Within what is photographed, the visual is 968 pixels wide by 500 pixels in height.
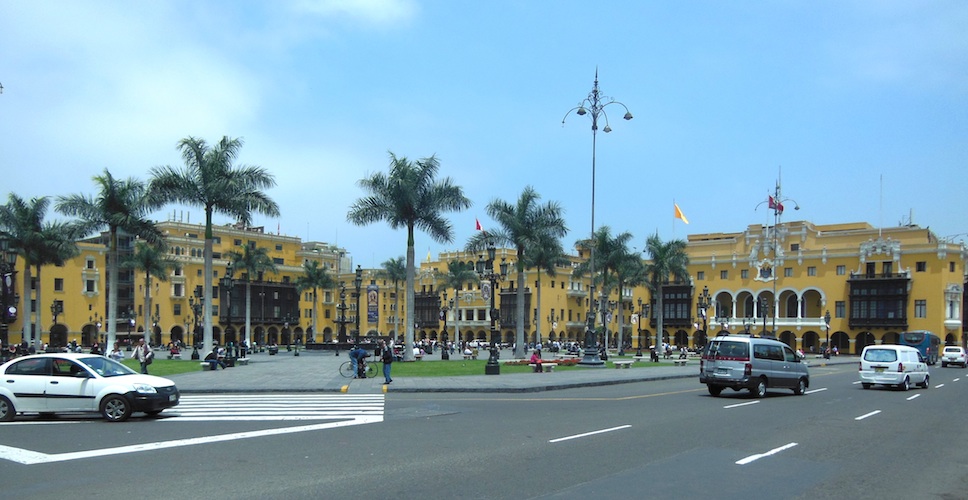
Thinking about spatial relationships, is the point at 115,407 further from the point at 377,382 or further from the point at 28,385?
the point at 377,382

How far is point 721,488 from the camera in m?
9.43

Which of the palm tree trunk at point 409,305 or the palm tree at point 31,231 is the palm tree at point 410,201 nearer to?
the palm tree trunk at point 409,305

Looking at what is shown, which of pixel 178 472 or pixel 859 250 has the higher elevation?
pixel 859 250

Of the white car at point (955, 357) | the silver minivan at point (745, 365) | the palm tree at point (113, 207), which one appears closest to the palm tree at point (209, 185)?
the palm tree at point (113, 207)

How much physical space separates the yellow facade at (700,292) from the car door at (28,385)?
57.0 meters

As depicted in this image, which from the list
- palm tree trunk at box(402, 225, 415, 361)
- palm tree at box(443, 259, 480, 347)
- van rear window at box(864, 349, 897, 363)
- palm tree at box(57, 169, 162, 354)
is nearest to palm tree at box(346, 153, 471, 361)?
palm tree trunk at box(402, 225, 415, 361)

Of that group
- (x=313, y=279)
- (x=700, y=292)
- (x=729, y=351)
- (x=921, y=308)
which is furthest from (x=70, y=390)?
(x=700, y=292)

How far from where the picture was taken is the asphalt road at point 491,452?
936 centimetres

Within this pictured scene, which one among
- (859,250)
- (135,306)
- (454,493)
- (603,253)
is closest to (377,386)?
(454,493)

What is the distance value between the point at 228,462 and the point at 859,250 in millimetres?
89281

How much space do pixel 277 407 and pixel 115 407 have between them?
4.31m

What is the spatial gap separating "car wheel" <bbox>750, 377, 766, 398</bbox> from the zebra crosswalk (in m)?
11.3

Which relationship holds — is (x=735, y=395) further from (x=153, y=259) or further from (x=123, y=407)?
(x=153, y=259)

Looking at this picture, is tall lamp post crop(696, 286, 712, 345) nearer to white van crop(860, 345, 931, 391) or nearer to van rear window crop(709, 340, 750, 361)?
white van crop(860, 345, 931, 391)
